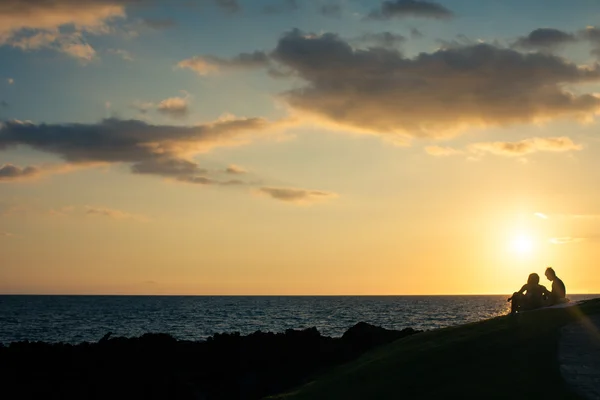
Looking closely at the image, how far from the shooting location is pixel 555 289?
2936 centimetres

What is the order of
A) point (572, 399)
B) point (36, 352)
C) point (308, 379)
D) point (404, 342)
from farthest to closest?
point (36, 352)
point (308, 379)
point (404, 342)
point (572, 399)

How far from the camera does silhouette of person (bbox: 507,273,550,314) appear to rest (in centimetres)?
2872

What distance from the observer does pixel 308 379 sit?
102 ft

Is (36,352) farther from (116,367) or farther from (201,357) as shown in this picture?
(201,357)

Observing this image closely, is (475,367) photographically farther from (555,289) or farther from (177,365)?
(177,365)

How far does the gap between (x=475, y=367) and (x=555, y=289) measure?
10.1 meters

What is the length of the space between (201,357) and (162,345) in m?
3.21

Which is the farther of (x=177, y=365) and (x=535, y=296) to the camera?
(x=177, y=365)

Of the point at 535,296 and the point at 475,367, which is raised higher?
the point at 535,296

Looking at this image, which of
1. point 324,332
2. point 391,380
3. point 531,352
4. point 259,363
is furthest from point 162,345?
point 324,332

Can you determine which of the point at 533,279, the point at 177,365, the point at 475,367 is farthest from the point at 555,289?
the point at 177,365

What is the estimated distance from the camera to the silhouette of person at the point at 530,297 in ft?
94.2

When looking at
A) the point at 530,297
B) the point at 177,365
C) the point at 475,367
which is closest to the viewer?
the point at 475,367

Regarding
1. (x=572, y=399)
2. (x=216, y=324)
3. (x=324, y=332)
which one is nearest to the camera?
(x=572, y=399)
